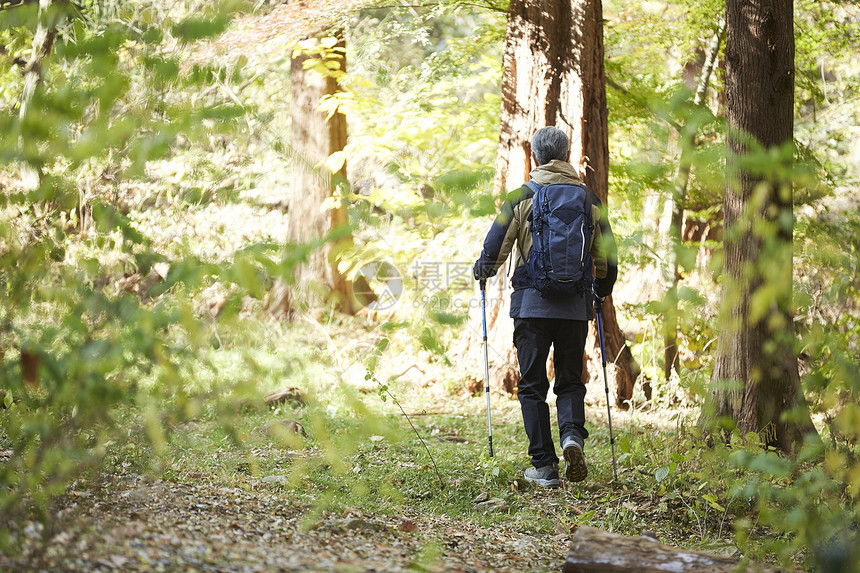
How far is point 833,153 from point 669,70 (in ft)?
8.60

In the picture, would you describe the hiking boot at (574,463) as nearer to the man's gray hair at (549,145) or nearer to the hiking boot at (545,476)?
the hiking boot at (545,476)

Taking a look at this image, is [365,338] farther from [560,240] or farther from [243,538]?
[243,538]

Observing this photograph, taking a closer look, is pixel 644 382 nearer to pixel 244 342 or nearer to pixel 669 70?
pixel 669 70

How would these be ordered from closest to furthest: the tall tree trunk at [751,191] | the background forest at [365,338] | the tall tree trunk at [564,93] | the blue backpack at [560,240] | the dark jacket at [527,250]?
the background forest at [365,338], the blue backpack at [560,240], the dark jacket at [527,250], the tall tree trunk at [751,191], the tall tree trunk at [564,93]

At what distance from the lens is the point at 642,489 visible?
4.40 m

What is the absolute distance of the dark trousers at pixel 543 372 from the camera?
4.56m

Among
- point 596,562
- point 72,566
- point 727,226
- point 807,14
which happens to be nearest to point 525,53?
point 727,226

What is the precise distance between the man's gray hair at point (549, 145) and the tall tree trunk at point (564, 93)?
7.53 feet

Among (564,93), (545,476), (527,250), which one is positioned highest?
(564,93)

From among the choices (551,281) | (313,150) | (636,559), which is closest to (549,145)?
(551,281)

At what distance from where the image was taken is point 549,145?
15.1 ft

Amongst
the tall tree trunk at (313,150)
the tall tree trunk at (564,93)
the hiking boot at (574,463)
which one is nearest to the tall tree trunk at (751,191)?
the hiking boot at (574,463)

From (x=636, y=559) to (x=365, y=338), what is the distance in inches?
294

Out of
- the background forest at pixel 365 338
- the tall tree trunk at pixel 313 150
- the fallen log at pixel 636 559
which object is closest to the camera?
the background forest at pixel 365 338
